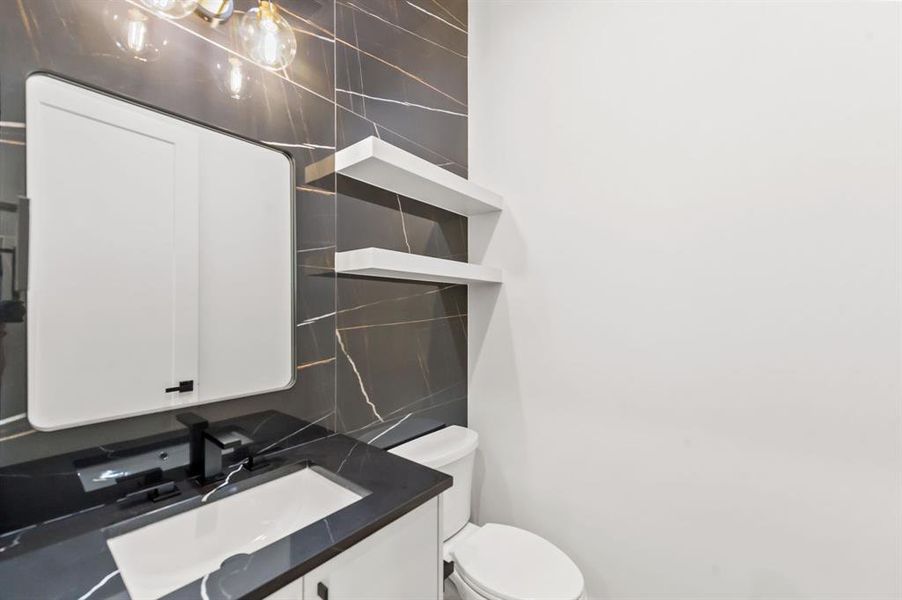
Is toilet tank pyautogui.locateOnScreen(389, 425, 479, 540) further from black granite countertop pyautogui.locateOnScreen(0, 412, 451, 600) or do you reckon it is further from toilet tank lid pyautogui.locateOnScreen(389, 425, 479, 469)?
black granite countertop pyautogui.locateOnScreen(0, 412, 451, 600)

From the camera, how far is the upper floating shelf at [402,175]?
1.28 m

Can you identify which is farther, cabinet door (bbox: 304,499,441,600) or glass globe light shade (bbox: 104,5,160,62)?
glass globe light shade (bbox: 104,5,160,62)

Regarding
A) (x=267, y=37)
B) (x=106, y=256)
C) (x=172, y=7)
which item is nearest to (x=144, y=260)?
(x=106, y=256)

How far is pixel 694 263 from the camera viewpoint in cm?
132

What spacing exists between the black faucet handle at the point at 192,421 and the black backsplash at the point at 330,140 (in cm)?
2

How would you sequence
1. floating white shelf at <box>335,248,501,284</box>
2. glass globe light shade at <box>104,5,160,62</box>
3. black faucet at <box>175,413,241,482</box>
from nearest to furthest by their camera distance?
glass globe light shade at <box>104,5,160,62</box>, black faucet at <box>175,413,241,482</box>, floating white shelf at <box>335,248,501,284</box>

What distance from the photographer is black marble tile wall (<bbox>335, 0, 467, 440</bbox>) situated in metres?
1.42

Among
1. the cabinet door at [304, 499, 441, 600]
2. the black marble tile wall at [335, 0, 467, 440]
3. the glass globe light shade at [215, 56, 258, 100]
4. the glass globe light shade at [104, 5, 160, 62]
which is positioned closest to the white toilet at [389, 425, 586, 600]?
the black marble tile wall at [335, 0, 467, 440]

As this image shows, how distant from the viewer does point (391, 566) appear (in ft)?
2.91

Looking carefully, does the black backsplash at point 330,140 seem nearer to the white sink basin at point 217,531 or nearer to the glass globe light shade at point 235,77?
the glass globe light shade at point 235,77

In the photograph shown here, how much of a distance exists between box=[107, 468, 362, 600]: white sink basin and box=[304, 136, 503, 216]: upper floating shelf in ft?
3.08

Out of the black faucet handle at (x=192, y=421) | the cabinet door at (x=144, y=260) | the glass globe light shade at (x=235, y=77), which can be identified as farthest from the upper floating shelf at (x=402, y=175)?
the black faucet handle at (x=192, y=421)

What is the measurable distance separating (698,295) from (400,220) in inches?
43.2

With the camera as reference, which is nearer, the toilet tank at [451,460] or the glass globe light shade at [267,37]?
the glass globe light shade at [267,37]
